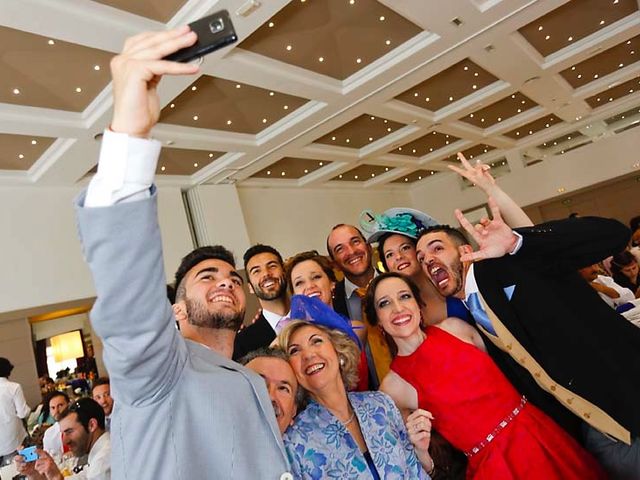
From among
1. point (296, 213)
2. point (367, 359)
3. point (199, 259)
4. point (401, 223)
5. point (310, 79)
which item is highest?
point (310, 79)

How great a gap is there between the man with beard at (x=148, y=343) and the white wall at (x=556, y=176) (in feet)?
51.5

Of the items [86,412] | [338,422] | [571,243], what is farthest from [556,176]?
[338,422]

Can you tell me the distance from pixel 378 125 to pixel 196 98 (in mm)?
4477

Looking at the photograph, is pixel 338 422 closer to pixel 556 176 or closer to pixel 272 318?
pixel 272 318

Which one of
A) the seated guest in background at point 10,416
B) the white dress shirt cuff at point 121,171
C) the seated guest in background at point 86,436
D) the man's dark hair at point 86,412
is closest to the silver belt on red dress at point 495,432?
the white dress shirt cuff at point 121,171

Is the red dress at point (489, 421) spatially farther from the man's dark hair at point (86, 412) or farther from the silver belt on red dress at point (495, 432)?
the man's dark hair at point (86, 412)

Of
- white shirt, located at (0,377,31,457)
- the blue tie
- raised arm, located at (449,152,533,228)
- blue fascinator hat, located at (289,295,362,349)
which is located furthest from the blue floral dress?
white shirt, located at (0,377,31,457)

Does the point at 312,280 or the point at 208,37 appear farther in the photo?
the point at 312,280

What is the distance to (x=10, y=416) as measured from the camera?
5410 mm

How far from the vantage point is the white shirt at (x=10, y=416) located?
535cm

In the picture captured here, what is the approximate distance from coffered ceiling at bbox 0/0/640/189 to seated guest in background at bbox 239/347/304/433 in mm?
4561

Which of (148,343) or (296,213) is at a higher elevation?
(296,213)

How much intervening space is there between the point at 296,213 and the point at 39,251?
A: 6.70m

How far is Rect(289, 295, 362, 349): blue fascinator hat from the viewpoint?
7.38 feet
